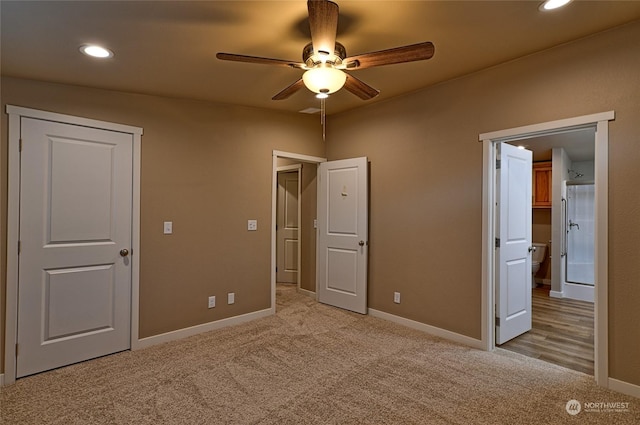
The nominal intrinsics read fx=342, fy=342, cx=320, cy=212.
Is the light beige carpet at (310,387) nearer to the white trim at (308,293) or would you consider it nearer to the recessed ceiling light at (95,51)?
the white trim at (308,293)

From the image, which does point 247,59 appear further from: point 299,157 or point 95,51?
point 299,157

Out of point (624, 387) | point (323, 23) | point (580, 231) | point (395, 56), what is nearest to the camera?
point (323, 23)

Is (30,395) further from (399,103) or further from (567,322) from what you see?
(567,322)

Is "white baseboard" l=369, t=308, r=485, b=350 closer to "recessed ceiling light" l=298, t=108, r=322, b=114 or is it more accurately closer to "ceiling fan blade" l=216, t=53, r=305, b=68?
"recessed ceiling light" l=298, t=108, r=322, b=114

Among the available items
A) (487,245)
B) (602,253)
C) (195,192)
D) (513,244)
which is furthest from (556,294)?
(195,192)

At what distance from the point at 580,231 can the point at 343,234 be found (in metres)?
4.18

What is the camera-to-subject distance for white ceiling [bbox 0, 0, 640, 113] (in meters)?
2.02

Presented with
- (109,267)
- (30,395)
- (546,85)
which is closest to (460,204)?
(546,85)

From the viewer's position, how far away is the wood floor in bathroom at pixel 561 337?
305 cm

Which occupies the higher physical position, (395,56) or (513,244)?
(395,56)

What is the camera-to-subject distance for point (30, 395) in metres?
2.45

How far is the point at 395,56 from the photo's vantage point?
6.58ft

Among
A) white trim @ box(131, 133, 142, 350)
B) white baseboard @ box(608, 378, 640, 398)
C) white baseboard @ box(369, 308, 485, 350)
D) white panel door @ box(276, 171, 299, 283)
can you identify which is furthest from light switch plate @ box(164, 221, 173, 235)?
white baseboard @ box(608, 378, 640, 398)

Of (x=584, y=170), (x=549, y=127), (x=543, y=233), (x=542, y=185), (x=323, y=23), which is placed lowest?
(x=543, y=233)
